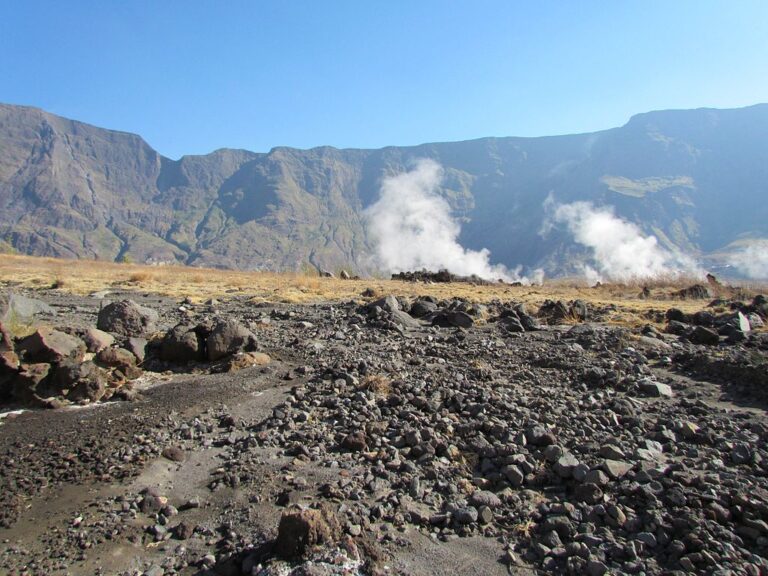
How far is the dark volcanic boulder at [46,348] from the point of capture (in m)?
6.45

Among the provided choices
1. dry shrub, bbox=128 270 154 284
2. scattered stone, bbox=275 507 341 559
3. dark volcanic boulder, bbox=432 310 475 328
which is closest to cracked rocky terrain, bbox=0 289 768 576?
scattered stone, bbox=275 507 341 559

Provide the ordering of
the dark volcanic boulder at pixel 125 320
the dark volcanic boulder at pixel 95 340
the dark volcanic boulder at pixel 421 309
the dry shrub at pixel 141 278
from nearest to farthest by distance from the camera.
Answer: the dark volcanic boulder at pixel 95 340 < the dark volcanic boulder at pixel 125 320 < the dark volcanic boulder at pixel 421 309 < the dry shrub at pixel 141 278

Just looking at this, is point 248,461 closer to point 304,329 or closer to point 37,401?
point 37,401

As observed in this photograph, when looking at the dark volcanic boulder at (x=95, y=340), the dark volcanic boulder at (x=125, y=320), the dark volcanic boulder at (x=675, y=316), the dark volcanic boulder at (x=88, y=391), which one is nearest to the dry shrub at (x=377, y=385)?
the dark volcanic boulder at (x=88, y=391)

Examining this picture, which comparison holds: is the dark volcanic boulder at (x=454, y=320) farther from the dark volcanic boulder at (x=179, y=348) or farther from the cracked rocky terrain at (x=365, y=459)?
the dark volcanic boulder at (x=179, y=348)

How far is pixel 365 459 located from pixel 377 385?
77.8 inches

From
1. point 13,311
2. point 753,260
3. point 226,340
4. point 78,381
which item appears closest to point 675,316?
point 226,340

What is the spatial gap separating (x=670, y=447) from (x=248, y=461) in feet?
14.7

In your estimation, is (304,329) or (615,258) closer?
(304,329)

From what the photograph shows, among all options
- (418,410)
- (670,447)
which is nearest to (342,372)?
(418,410)

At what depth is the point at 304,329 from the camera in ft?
37.6

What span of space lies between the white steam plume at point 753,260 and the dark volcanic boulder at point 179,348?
125787 mm

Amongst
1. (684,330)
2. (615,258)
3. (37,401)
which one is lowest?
(615,258)

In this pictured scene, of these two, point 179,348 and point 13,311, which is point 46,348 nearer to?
point 13,311
